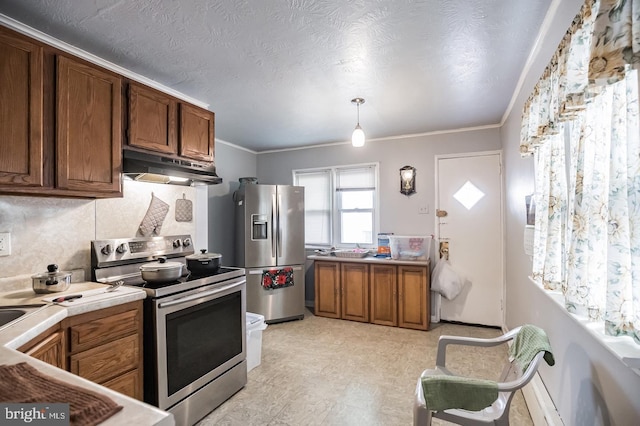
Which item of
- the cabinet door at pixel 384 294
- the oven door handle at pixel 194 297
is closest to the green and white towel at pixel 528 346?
the oven door handle at pixel 194 297

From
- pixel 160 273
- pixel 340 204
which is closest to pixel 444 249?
pixel 340 204

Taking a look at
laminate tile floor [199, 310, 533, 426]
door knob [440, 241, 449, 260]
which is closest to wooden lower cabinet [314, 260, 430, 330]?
laminate tile floor [199, 310, 533, 426]

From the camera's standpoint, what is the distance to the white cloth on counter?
12.7 ft

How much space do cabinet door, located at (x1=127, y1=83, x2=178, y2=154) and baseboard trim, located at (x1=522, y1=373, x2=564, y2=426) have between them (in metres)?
3.04

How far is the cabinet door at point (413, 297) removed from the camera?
3748 mm

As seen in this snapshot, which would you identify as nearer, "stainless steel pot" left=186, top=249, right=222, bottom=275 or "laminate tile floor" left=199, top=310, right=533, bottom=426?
"laminate tile floor" left=199, top=310, right=533, bottom=426

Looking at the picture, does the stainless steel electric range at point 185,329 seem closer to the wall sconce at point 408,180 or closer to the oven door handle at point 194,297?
the oven door handle at point 194,297

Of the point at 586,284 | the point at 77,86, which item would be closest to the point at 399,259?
the point at 586,284

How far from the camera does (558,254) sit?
5.49 feet

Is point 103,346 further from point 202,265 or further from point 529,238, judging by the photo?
point 529,238

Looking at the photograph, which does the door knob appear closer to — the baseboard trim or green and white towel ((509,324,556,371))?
the baseboard trim

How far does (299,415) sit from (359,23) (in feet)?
8.28

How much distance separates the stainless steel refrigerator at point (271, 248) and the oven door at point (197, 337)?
1515 mm

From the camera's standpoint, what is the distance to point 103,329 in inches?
65.9
